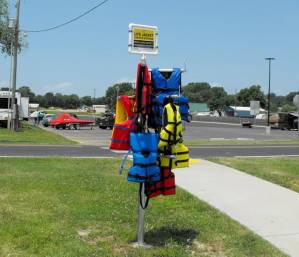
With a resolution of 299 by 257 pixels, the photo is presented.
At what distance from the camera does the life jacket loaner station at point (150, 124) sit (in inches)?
215

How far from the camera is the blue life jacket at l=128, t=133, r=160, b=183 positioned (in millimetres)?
5422

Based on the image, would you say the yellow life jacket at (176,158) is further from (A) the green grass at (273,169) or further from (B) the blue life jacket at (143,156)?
(A) the green grass at (273,169)

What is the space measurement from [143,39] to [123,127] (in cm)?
104

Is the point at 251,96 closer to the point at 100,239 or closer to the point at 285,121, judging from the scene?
the point at 285,121

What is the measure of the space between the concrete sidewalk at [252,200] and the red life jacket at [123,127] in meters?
2.14

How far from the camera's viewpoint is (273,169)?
12516mm

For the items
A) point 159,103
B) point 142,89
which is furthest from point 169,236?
point 142,89

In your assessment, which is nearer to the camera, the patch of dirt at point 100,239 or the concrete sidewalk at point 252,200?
the patch of dirt at point 100,239

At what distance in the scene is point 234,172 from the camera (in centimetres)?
1182

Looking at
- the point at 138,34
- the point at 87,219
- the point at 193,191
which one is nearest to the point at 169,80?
the point at 138,34

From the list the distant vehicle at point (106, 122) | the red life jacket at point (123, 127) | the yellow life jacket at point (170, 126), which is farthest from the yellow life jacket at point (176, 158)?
the distant vehicle at point (106, 122)

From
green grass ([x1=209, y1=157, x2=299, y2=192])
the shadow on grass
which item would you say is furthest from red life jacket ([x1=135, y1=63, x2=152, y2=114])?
green grass ([x1=209, y1=157, x2=299, y2=192])

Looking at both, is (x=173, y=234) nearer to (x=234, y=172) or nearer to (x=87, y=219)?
(x=87, y=219)

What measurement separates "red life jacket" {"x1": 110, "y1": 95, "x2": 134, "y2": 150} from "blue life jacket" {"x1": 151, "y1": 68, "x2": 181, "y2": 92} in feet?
1.23
